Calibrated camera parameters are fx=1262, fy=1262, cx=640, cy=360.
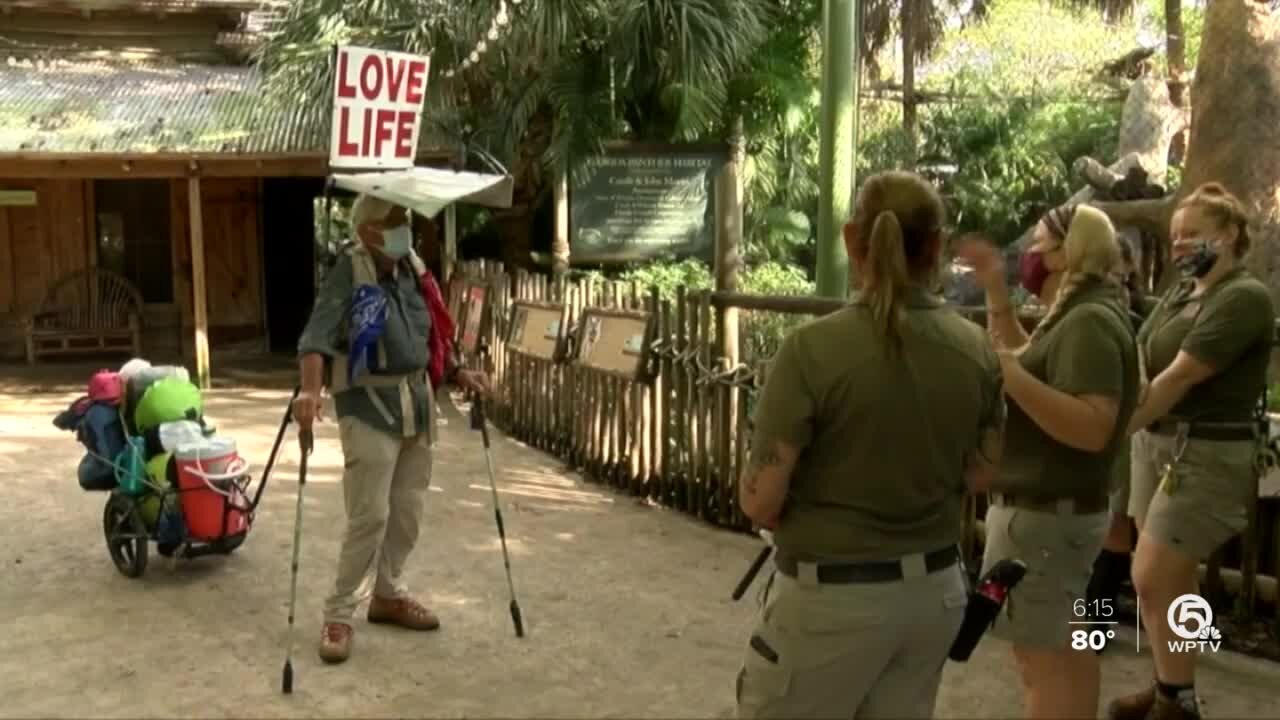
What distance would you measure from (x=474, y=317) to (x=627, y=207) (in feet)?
8.80

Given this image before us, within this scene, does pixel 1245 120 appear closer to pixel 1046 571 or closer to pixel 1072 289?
pixel 1072 289

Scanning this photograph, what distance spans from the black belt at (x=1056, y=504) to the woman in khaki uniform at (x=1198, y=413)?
66 cm

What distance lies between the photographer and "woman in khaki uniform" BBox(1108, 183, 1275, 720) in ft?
12.5

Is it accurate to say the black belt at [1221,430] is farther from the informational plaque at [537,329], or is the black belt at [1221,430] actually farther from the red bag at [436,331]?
the informational plaque at [537,329]

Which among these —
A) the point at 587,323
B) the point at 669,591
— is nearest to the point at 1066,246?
the point at 669,591

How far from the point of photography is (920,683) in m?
2.61

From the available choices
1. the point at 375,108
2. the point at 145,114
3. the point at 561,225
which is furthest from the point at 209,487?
the point at 145,114

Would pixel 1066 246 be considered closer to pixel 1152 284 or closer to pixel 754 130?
pixel 1152 284

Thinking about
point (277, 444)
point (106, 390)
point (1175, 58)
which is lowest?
point (277, 444)

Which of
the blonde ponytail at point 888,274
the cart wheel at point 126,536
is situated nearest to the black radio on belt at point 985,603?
the blonde ponytail at point 888,274

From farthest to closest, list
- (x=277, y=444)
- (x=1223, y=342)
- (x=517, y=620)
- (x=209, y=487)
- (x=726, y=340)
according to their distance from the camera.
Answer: (x=726, y=340)
(x=209, y=487)
(x=277, y=444)
(x=517, y=620)
(x=1223, y=342)

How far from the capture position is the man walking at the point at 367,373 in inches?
189

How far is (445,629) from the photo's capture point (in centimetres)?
534

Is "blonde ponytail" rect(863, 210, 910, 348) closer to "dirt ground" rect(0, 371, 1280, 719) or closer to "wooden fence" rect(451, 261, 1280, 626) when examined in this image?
"dirt ground" rect(0, 371, 1280, 719)
